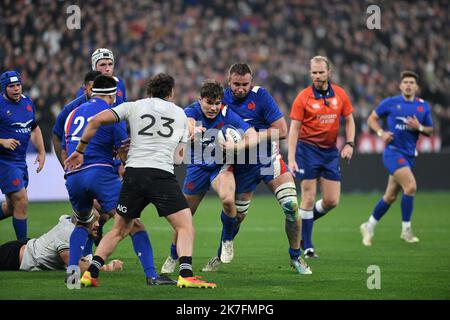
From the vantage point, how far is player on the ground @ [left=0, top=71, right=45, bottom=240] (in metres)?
12.1

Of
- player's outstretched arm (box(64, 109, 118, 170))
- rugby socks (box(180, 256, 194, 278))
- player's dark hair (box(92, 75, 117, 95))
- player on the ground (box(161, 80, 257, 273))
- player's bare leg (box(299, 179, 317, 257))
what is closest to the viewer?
player's outstretched arm (box(64, 109, 118, 170))

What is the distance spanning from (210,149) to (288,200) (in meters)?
1.11

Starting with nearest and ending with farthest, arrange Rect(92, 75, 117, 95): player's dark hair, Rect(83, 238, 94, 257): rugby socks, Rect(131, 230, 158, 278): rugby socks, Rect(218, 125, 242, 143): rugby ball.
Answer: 1. Rect(131, 230, 158, 278): rugby socks
2. Rect(92, 75, 117, 95): player's dark hair
3. Rect(218, 125, 242, 143): rugby ball
4. Rect(83, 238, 94, 257): rugby socks

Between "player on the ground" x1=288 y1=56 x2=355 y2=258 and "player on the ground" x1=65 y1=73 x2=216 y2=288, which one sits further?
"player on the ground" x1=288 y1=56 x2=355 y2=258

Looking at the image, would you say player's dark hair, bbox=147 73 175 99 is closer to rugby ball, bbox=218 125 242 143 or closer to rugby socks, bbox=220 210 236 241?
rugby ball, bbox=218 125 242 143

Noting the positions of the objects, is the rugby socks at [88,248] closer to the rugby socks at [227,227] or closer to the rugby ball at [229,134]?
the rugby socks at [227,227]

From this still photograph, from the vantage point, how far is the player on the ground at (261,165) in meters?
10.4

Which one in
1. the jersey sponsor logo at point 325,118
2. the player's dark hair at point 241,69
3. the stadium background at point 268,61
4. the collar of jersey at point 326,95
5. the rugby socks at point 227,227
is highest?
the stadium background at point 268,61

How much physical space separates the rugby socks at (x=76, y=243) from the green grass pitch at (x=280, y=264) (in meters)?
0.29

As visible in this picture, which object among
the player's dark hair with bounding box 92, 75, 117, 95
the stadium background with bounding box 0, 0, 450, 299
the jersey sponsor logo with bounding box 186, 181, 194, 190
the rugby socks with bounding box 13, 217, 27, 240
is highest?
the stadium background with bounding box 0, 0, 450, 299

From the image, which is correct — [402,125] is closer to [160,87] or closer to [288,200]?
[288,200]

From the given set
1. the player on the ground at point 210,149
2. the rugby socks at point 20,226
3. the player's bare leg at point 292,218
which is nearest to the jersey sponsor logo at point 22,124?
the rugby socks at point 20,226

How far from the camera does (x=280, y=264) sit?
11.3 metres

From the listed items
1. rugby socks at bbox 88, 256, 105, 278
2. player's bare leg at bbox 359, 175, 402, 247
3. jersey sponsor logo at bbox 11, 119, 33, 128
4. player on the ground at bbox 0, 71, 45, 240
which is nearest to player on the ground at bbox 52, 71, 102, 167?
player on the ground at bbox 0, 71, 45, 240
